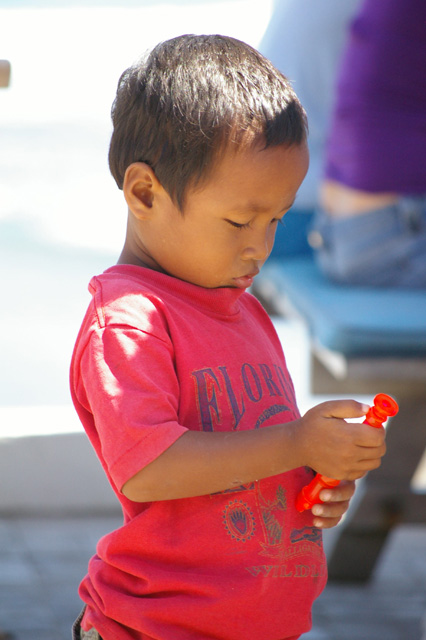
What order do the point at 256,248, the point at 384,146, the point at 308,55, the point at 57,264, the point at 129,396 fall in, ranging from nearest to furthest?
the point at 129,396
the point at 256,248
the point at 384,146
the point at 308,55
the point at 57,264

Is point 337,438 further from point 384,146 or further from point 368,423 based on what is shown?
point 384,146

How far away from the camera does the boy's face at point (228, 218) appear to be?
1.11m

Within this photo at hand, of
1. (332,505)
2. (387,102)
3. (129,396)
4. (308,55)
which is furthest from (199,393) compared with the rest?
(308,55)

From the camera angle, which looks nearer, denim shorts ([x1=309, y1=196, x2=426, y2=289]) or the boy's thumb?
the boy's thumb

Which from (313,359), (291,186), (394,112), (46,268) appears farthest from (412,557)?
(46,268)

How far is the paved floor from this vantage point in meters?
2.65

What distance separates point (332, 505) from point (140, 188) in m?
0.49

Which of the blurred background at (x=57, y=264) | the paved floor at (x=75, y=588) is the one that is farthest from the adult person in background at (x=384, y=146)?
the paved floor at (x=75, y=588)

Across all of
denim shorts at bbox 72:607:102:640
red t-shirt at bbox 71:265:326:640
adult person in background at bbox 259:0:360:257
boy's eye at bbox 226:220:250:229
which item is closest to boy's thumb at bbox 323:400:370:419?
red t-shirt at bbox 71:265:326:640

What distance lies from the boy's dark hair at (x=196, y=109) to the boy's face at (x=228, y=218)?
0.06 ft

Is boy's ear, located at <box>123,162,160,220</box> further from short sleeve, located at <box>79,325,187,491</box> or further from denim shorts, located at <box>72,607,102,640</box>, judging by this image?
denim shorts, located at <box>72,607,102,640</box>

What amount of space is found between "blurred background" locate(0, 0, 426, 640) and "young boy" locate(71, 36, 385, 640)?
114 centimetres

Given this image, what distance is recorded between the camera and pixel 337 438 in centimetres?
105

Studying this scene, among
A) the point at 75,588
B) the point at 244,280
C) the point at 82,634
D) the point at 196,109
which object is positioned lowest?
the point at 75,588
